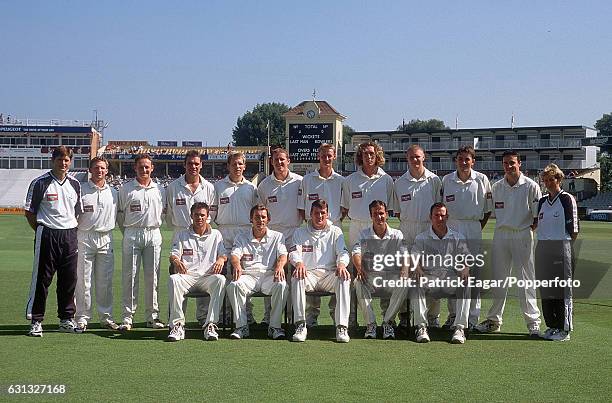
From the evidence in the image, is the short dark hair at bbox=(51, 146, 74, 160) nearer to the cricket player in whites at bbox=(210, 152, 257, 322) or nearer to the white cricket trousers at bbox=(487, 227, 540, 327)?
the cricket player in whites at bbox=(210, 152, 257, 322)

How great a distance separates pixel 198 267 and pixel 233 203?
3.10ft

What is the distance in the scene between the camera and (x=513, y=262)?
7.68 m

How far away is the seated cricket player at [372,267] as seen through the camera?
7254 millimetres

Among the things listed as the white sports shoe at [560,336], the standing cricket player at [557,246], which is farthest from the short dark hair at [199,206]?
the white sports shoe at [560,336]

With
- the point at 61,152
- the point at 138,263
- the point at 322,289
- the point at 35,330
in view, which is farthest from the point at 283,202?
the point at 35,330

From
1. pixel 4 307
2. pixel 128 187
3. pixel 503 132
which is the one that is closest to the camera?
pixel 128 187

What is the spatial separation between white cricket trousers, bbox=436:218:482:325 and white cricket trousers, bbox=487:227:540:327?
20cm

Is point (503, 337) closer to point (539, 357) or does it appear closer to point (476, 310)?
point (476, 310)

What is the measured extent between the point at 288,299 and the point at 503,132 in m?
62.5

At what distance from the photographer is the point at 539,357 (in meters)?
6.29

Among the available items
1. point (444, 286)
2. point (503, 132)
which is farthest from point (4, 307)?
point (503, 132)

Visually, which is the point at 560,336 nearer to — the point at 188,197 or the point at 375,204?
the point at 375,204

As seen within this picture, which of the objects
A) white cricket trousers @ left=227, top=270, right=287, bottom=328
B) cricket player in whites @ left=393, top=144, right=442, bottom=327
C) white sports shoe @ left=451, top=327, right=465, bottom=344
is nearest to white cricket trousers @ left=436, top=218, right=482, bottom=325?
cricket player in whites @ left=393, top=144, right=442, bottom=327

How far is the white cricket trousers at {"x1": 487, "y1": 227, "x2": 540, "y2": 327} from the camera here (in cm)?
755
